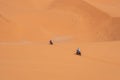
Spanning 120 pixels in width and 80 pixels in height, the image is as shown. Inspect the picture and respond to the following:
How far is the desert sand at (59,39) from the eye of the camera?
21.0 ft

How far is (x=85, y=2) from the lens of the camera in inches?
757

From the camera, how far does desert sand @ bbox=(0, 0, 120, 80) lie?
6.41 metres

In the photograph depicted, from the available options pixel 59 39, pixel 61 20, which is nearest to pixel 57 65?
pixel 59 39

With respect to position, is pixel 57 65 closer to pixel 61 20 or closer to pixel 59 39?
pixel 59 39

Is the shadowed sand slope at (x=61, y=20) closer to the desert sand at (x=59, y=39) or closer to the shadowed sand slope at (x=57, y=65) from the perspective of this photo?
the desert sand at (x=59, y=39)

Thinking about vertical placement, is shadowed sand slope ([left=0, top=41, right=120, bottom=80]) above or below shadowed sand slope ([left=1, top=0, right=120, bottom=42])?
below

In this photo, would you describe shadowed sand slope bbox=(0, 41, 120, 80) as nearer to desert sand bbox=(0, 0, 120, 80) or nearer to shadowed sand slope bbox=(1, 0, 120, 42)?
desert sand bbox=(0, 0, 120, 80)

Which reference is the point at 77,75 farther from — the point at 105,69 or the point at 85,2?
the point at 85,2

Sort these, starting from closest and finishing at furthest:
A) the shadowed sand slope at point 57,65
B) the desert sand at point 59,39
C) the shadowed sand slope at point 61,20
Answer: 1. the shadowed sand slope at point 57,65
2. the desert sand at point 59,39
3. the shadowed sand slope at point 61,20

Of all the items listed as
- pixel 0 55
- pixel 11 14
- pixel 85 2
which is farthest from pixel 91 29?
pixel 0 55

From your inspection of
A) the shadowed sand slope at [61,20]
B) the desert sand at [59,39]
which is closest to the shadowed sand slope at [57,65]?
the desert sand at [59,39]

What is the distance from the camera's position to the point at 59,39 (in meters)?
15.2

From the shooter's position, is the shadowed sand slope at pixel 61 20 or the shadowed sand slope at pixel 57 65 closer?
the shadowed sand slope at pixel 57 65

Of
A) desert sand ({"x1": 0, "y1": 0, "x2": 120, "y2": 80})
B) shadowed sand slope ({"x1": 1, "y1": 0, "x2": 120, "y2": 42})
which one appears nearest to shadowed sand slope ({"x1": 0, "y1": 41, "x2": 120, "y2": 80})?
desert sand ({"x1": 0, "y1": 0, "x2": 120, "y2": 80})
